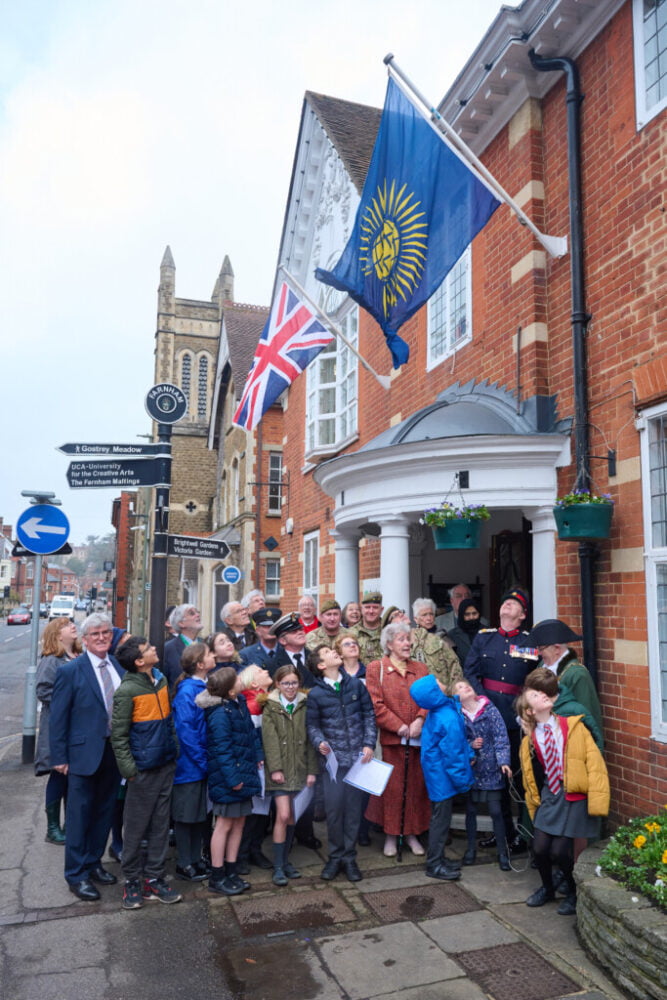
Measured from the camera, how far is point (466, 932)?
14.3 ft

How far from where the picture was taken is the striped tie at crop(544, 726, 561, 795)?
462 cm

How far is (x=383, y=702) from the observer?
18.8 ft

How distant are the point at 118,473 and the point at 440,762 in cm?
351

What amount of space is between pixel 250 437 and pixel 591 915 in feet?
63.8

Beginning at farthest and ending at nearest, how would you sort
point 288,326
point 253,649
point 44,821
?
point 288,326, point 44,821, point 253,649

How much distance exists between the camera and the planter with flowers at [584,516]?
18.3 feet

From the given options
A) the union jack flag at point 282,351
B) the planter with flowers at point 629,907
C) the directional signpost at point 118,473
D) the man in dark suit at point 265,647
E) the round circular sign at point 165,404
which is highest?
the union jack flag at point 282,351

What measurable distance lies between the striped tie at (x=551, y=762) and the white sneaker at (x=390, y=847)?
159cm

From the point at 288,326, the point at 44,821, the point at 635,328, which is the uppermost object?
the point at 288,326

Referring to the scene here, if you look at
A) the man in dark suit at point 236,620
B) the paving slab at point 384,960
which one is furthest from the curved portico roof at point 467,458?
the paving slab at point 384,960

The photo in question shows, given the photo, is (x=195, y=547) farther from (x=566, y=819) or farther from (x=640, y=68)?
(x=640, y=68)

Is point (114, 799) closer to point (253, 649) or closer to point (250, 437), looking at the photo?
point (253, 649)

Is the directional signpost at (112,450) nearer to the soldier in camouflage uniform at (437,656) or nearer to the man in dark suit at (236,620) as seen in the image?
the man in dark suit at (236,620)

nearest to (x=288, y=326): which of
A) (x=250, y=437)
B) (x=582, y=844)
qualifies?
(x=582, y=844)
